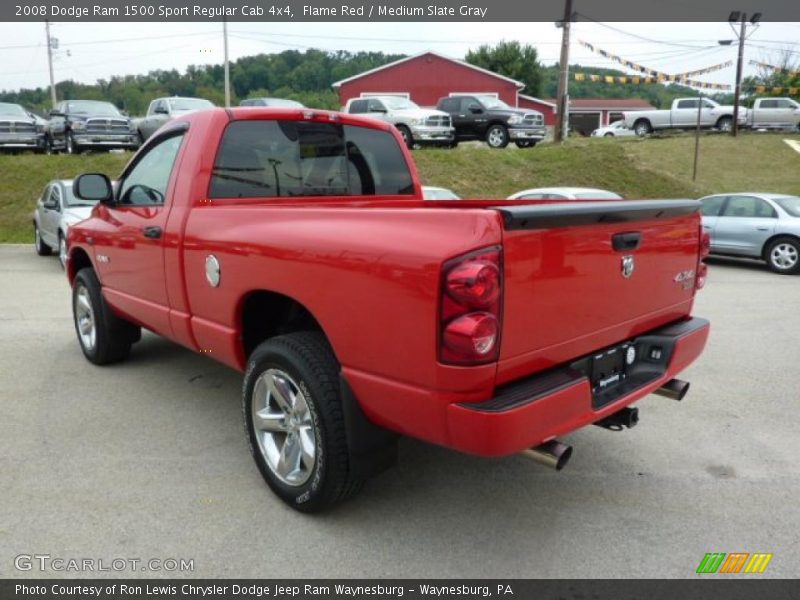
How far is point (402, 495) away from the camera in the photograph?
344cm

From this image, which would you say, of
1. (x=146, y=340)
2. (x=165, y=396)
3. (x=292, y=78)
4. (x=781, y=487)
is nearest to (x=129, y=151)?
(x=146, y=340)

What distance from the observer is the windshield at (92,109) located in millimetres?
20438

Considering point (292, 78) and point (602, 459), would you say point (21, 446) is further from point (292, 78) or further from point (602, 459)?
point (292, 78)

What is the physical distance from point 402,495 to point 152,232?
2.19 metres

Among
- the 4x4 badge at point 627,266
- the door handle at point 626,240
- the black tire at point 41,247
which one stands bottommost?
the black tire at point 41,247

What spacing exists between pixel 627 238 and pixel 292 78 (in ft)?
263

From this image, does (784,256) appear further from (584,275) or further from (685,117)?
(685,117)

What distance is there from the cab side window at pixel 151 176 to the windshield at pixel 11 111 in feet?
63.6

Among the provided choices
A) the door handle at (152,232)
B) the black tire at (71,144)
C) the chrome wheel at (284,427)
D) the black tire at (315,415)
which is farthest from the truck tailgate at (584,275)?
the black tire at (71,144)

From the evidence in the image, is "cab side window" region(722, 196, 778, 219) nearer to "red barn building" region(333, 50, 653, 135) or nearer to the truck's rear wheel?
the truck's rear wheel

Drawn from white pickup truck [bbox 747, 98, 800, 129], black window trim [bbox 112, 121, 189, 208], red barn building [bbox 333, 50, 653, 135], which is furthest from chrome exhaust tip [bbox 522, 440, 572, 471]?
red barn building [bbox 333, 50, 653, 135]

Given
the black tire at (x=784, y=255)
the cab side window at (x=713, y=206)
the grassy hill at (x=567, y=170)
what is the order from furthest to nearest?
the grassy hill at (x=567, y=170) < the cab side window at (x=713, y=206) < the black tire at (x=784, y=255)

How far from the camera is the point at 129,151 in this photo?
21.3 metres

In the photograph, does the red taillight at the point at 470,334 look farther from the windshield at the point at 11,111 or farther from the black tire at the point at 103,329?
the windshield at the point at 11,111
